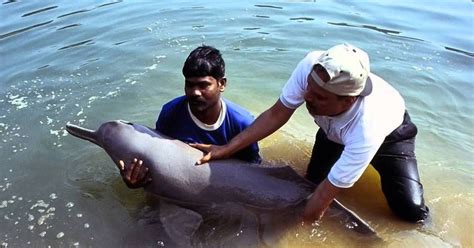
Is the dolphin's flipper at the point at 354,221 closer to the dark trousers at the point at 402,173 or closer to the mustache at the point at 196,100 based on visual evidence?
the dark trousers at the point at 402,173

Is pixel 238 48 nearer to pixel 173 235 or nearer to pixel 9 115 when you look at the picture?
pixel 9 115

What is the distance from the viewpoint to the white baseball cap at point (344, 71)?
3283 millimetres

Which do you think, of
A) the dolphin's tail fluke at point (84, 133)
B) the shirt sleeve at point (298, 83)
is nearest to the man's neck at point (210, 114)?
the shirt sleeve at point (298, 83)

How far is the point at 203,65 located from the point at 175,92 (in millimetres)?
2745

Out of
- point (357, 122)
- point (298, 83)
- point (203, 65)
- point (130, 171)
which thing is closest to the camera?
point (357, 122)

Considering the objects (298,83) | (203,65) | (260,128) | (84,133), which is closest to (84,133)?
(84,133)

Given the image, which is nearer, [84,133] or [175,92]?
[84,133]

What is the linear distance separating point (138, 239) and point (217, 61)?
1.59m

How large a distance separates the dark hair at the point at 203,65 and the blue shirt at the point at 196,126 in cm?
38

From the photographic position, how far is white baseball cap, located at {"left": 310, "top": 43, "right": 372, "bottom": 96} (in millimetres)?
3283

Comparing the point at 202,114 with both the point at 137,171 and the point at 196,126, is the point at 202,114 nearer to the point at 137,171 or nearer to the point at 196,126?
the point at 196,126

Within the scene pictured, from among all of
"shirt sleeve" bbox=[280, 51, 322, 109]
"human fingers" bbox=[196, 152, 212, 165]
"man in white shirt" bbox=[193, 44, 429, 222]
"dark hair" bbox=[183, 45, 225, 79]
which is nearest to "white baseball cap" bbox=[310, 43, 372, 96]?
"man in white shirt" bbox=[193, 44, 429, 222]

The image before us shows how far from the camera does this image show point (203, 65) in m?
4.06

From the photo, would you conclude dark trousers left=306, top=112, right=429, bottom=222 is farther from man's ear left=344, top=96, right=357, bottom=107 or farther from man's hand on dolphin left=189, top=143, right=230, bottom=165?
man's hand on dolphin left=189, top=143, right=230, bottom=165
